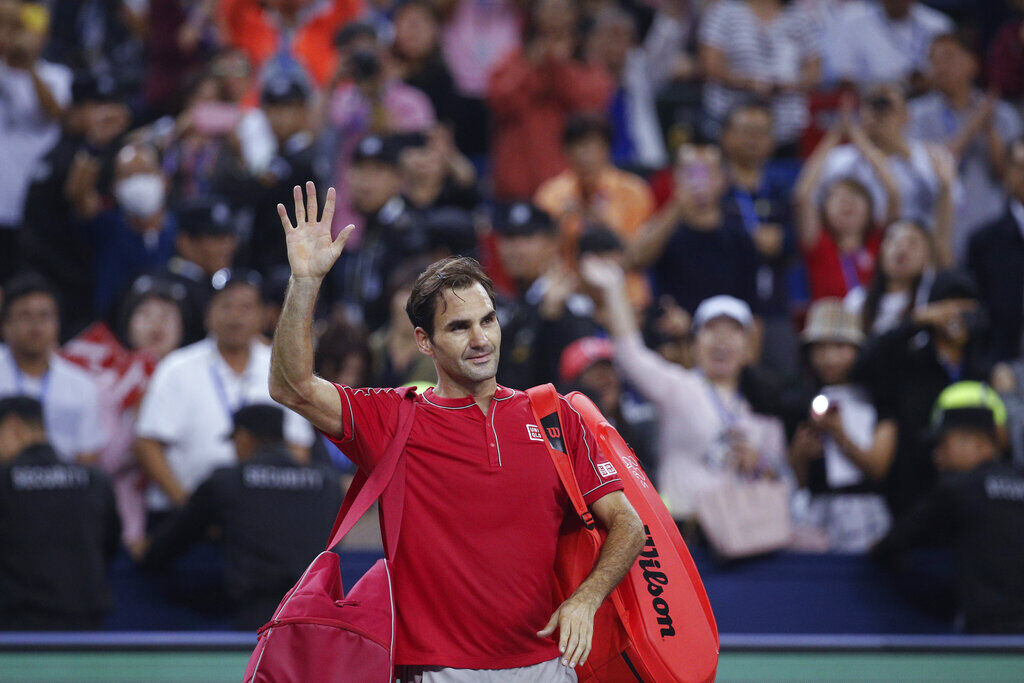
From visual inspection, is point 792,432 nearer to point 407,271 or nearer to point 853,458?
point 853,458

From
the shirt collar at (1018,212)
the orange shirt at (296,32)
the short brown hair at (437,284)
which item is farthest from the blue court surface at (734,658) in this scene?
the orange shirt at (296,32)

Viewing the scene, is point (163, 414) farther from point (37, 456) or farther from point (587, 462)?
point (587, 462)

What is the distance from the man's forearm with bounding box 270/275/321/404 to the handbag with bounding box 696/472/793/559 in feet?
11.6

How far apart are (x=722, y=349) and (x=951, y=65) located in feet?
13.2

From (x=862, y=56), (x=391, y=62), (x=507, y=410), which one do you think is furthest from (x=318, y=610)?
(x=862, y=56)

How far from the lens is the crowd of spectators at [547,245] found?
21.9 feet

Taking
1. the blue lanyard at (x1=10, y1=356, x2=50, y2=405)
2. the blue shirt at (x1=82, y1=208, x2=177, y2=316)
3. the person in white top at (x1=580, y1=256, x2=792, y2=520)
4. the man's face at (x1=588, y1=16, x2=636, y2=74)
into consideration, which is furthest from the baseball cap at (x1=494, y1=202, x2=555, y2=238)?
the man's face at (x1=588, y1=16, x2=636, y2=74)

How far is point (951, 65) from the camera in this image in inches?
392

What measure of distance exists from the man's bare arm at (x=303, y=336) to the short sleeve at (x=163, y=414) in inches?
136

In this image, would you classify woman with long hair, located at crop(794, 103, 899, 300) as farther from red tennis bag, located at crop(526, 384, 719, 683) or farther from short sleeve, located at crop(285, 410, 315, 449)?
red tennis bag, located at crop(526, 384, 719, 683)

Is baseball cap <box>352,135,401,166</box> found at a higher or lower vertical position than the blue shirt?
higher

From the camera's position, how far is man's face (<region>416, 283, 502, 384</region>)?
12.2 ft

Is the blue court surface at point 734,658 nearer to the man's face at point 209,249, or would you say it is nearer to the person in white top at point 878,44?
the man's face at point 209,249

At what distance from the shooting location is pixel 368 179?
8.48 m
